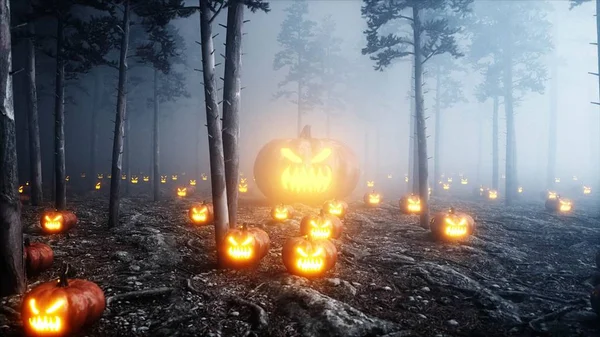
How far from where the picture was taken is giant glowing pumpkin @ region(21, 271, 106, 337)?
12.7ft

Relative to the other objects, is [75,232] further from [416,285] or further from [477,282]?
[477,282]

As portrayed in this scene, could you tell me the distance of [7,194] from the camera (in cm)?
502

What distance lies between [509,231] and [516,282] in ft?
16.6

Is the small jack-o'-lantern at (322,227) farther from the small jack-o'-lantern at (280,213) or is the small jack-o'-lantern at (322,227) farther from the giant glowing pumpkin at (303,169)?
the giant glowing pumpkin at (303,169)

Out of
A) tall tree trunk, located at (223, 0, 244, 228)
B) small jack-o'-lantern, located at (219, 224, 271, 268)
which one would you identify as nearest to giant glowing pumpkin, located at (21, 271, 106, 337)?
small jack-o'-lantern, located at (219, 224, 271, 268)

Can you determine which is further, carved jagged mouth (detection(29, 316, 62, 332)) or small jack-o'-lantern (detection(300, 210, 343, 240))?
small jack-o'-lantern (detection(300, 210, 343, 240))

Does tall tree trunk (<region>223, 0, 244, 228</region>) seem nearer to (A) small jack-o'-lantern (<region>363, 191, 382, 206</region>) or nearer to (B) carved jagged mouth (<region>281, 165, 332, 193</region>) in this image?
(B) carved jagged mouth (<region>281, 165, 332, 193</region>)

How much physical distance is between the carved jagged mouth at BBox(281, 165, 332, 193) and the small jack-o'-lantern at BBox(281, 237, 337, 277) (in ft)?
22.5

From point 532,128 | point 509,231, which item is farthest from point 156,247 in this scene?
point 532,128

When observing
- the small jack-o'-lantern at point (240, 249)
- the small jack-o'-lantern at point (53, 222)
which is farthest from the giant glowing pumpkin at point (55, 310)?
the small jack-o'-lantern at point (53, 222)

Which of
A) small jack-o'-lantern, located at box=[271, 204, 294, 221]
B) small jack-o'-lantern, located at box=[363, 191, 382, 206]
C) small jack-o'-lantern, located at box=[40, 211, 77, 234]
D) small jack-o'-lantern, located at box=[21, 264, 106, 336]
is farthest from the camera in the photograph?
small jack-o'-lantern, located at box=[363, 191, 382, 206]

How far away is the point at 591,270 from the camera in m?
7.05

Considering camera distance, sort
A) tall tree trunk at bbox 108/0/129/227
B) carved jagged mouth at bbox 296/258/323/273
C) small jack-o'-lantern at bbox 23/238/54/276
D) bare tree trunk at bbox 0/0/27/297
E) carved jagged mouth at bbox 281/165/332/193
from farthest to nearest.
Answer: carved jagged mouth at bbox 281/165/332/193
tall tree trunk at bbox 108/0/129/227
carved jagged mouth at bbox 296/258/323/273
small jack-o'-lantern at bbox 23/238/54/276
bare tree trunk at bbox 0/0/27/297

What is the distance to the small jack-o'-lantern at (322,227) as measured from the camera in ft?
29.2
